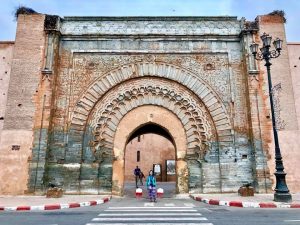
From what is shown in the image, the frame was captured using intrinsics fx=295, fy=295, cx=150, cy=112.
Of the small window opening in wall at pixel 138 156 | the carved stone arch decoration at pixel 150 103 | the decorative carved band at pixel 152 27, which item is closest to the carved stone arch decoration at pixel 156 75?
the carved stone arch decoration at pixel 150 103

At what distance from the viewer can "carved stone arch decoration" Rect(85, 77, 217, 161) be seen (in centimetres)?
1127

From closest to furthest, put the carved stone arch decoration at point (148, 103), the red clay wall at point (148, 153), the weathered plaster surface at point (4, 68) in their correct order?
the carved stone arch decoration at point (148, 103)
the weathered plaster surface at point (4, 68)
the red clay wall at point (148, 153)

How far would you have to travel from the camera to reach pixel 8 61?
39.8 ft

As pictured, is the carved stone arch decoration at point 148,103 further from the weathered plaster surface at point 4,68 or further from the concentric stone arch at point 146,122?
the weathered plaster surface at point 4,68

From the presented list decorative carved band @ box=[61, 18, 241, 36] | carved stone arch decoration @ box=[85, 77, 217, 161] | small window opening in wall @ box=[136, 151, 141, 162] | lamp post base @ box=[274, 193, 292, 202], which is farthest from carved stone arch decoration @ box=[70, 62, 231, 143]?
small window opening in wall @ box=[136, 151, 141, 162]

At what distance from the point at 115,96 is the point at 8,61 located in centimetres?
469

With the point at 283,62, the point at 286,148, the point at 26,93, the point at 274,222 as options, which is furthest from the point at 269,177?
the point at 26,93

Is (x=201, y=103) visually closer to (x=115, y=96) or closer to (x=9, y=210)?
(x=115, y=96)

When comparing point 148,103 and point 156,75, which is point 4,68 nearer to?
point 148,103

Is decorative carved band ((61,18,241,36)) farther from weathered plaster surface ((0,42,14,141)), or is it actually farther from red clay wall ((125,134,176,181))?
red clay wall ((125,134,176,181))

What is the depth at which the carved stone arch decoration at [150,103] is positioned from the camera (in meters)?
11.3

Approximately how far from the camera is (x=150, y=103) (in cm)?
1170

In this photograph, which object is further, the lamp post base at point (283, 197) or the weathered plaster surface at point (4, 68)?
the weathered plaster surface at point (4, 68)

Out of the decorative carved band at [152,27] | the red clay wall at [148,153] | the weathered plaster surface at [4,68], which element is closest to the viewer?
the weathered plaster surface at [4,68]
